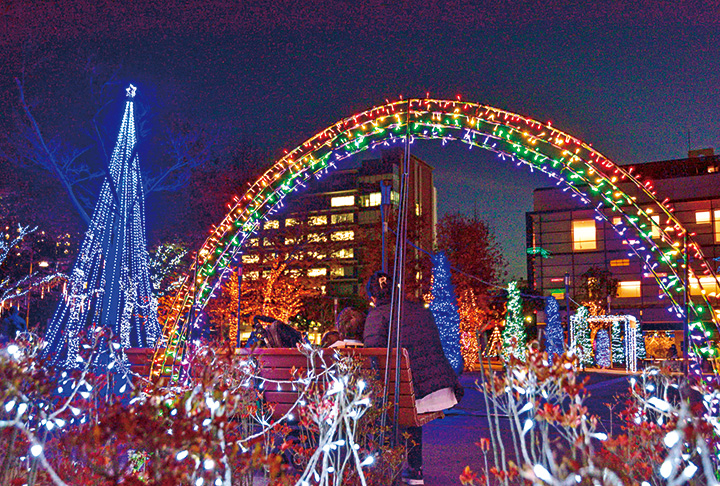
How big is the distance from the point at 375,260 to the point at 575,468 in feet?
116

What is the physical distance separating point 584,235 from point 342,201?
139 ft

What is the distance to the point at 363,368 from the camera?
6.13 meters

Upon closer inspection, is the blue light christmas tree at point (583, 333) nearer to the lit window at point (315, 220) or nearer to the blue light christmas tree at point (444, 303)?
the blue light christmas tree at point (444, 303)

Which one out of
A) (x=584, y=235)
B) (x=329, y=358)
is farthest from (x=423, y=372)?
(x=584, y=235)

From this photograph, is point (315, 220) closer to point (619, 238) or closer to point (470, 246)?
point (470, 246)

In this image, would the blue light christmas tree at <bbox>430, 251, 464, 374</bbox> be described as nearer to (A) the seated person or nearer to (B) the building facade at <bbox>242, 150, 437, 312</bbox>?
(B) the building facade at <bbox>242, 150, 437, 312</bbox>

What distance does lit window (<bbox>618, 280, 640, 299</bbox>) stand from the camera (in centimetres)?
5225

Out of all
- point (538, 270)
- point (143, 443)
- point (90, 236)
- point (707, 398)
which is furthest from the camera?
point (538, 270)

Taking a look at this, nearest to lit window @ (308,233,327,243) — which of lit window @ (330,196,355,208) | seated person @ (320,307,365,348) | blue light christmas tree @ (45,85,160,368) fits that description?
blue light christmas tree @ (45,85,160,368)

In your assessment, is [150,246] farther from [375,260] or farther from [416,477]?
[416,477]

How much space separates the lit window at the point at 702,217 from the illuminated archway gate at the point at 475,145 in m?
49.2

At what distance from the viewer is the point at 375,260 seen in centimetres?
3709

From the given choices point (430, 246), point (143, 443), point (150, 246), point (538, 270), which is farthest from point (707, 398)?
point (538, 270)

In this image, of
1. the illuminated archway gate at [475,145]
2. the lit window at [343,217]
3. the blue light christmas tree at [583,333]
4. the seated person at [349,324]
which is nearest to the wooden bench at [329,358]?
the seated person at [349,324]
